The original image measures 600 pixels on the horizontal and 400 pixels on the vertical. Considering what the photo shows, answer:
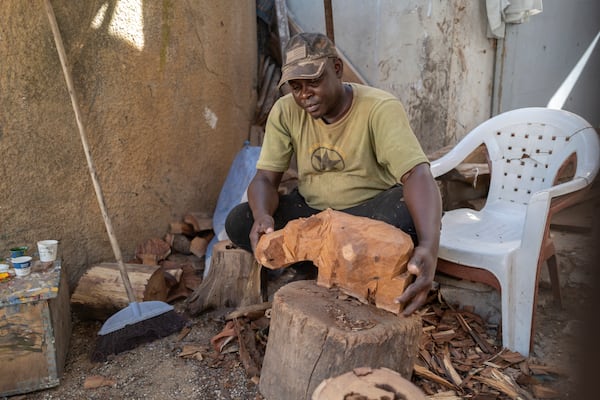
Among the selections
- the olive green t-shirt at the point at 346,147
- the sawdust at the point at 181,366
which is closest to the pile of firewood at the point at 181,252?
the sawdust at the point at 181,366

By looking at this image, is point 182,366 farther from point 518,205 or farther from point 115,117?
point 518,205

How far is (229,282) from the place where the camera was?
123 inches

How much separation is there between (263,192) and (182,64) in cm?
173

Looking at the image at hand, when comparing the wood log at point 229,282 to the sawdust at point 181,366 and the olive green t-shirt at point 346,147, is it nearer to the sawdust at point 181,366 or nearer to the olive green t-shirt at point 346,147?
the sawdust at point 181,366

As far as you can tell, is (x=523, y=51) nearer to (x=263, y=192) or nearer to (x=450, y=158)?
(x=450, y=158)

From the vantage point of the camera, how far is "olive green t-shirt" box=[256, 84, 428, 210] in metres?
2.48

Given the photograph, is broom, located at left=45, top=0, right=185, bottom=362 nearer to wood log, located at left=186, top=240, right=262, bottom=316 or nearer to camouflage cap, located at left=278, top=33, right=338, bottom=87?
wood log, located at left=186, top=240, right=262, bottom=316

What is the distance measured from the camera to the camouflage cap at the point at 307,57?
7.63ft

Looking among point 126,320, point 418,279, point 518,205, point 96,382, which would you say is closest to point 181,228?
point 126,320

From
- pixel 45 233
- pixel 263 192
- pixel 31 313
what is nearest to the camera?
pixel 31 313

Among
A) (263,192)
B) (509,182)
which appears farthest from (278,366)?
(509,182)

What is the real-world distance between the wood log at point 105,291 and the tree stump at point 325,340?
1266 mm

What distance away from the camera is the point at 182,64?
3881mm

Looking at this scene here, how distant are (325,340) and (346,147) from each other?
1.15 metres
